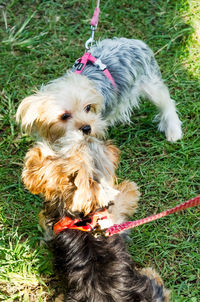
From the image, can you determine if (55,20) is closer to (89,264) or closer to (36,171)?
(36,171)

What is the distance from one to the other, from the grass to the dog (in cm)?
68

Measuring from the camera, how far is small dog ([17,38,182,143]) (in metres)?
3.17

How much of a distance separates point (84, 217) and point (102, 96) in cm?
131

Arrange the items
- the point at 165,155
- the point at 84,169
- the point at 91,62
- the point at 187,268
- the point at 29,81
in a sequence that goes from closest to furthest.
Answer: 1. the point at 84,169
2. the point at 187,268
3. the point at 91,62
4. the point at 165,155
5. the point at 29,81

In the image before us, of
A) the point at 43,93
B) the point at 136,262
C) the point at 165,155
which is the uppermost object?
the point at 43,93

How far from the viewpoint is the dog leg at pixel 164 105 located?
12.3 ft

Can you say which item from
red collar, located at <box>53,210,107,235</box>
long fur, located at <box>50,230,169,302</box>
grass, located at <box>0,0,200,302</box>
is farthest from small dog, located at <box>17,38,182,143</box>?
long fur, located at <box>50,230,169,302</box>

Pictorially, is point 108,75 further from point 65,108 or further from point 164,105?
point 164,105

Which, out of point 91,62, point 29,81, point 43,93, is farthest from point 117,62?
point 29,81

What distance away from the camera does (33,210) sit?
11.7 ft

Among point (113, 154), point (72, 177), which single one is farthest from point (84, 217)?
point (113, 154)

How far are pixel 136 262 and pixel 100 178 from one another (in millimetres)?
1351

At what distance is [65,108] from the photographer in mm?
3172

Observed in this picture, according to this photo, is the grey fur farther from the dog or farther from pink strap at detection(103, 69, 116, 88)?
the dog
